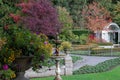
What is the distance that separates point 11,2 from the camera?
19172 mm

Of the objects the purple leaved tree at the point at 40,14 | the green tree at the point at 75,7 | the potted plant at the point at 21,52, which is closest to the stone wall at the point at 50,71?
the potted plant at the point at 21,52

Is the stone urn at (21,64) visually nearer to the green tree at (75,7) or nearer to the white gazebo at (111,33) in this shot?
→ the white gazebo at (111,33)

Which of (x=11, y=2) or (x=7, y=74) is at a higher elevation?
(x=11, y=2)

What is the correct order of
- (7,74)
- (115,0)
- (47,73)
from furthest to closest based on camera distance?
(115,0)
(47,73)
(7,74)

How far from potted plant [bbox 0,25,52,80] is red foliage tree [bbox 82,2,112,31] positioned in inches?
1572

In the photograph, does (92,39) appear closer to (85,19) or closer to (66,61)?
(85,19)

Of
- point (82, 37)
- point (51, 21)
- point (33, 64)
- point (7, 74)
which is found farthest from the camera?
point (82, 37)

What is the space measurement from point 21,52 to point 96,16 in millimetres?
42141

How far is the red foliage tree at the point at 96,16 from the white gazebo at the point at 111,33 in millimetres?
948

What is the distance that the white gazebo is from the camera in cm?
5434

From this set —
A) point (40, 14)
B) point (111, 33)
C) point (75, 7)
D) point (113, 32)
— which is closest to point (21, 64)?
point (40, 14)

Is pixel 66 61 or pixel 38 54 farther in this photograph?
pixel 66 61

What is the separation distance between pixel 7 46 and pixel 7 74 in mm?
1113

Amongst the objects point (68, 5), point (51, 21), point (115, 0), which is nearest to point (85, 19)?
point (68, 5)
